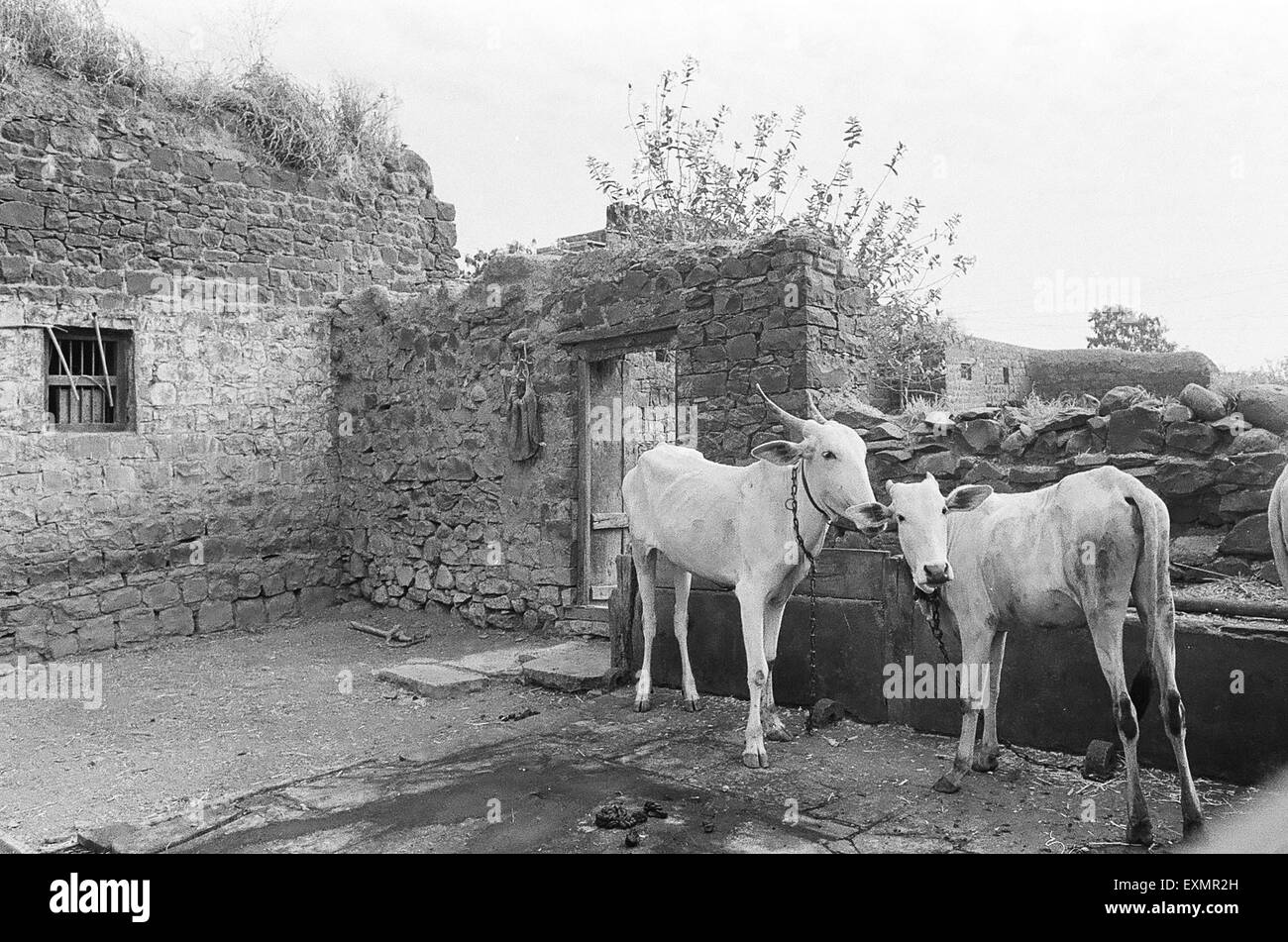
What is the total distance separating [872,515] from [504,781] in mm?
→ 2396

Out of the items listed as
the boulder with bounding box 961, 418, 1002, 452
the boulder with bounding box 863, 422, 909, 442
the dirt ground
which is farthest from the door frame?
the boulder with bounding box 961, 418, 1002, 452

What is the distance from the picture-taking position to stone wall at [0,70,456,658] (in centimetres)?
929

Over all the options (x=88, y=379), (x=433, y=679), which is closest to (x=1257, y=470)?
(x=433, y=679)

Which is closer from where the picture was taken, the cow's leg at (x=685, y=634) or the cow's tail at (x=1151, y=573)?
the cow's tail at (x=1151, y=573)

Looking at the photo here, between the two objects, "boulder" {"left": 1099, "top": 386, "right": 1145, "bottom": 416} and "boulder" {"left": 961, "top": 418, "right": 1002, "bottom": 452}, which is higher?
"boulder" {"left": 1099, "top": 386, "right": 1145, "bottom": 416}

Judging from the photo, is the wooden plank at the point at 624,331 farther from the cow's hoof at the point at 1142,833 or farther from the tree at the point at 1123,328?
the tree at the point at 1123,328

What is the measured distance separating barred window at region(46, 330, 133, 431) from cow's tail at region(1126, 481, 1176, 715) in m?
9.58

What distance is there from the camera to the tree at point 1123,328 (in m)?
24.2

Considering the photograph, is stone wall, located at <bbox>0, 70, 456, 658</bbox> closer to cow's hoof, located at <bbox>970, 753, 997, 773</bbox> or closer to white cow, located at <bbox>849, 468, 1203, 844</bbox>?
white cow, located at <bbox>849, 468, 1203, 844</bbox>

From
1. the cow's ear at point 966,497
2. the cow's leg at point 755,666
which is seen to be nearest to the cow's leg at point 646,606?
the cow's leg at point 755,666

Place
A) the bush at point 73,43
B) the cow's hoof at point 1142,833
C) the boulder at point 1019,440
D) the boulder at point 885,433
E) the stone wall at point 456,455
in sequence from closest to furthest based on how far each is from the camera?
the cow's hoof at point 1142,833, the boulder at point 1019,440, the boulder at point 885,433, the stone wall at point 456,455, the bush at point 73,43

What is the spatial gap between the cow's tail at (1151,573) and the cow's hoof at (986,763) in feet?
3.35

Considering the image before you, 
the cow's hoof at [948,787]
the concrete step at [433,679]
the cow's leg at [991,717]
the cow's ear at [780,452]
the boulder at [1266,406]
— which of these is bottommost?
the concrete step at [433,679]

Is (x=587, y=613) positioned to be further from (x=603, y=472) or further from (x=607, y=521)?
(x=603, y=472)
